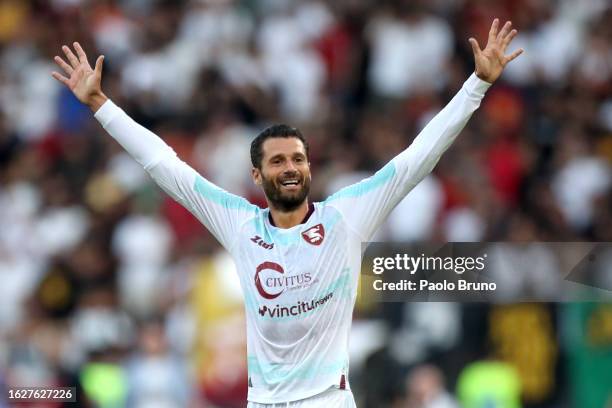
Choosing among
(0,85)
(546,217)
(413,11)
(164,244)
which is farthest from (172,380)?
(0,85)

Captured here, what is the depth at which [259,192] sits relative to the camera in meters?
12.9

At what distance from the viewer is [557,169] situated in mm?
13148

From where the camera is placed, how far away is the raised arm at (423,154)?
6461mm

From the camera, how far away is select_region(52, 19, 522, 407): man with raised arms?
641 centimetres

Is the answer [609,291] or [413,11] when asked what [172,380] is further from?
[413,11]

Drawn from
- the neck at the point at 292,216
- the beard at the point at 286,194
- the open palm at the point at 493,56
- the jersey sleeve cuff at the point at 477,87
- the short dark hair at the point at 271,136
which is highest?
the open palm at the point at 493,56

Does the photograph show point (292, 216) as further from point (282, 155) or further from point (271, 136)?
point (271, 136)

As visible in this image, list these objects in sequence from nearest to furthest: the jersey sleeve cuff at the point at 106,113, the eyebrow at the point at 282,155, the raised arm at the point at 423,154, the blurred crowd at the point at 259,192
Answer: the raised arm at the point at 423,154 < the eyebrow at the point at 282,155 < the jersey sleeve cuff at the point at 106,113 < the blurred crowd at the point at 259,192

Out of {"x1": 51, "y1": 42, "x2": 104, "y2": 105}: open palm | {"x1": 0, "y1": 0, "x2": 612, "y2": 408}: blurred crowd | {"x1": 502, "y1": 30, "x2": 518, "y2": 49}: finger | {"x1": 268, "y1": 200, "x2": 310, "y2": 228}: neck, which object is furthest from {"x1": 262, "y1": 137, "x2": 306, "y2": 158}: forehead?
{"x1": 0, "y1": 0, "x2": 612, "y2": 408}: blurred crowd

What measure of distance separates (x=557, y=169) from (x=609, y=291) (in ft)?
14.7

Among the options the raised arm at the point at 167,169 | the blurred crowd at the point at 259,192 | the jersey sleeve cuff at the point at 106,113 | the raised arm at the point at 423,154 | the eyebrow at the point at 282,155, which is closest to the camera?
the raised arm at the point at 423,154

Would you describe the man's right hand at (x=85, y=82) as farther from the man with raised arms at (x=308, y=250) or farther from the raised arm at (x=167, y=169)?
the man with raised arms at (x=308, y=250)

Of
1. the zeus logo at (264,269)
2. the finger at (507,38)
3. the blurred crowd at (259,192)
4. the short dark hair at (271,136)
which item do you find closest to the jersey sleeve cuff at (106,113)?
the short dark hair at (271,136)

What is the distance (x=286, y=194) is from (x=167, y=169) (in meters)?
0.68
